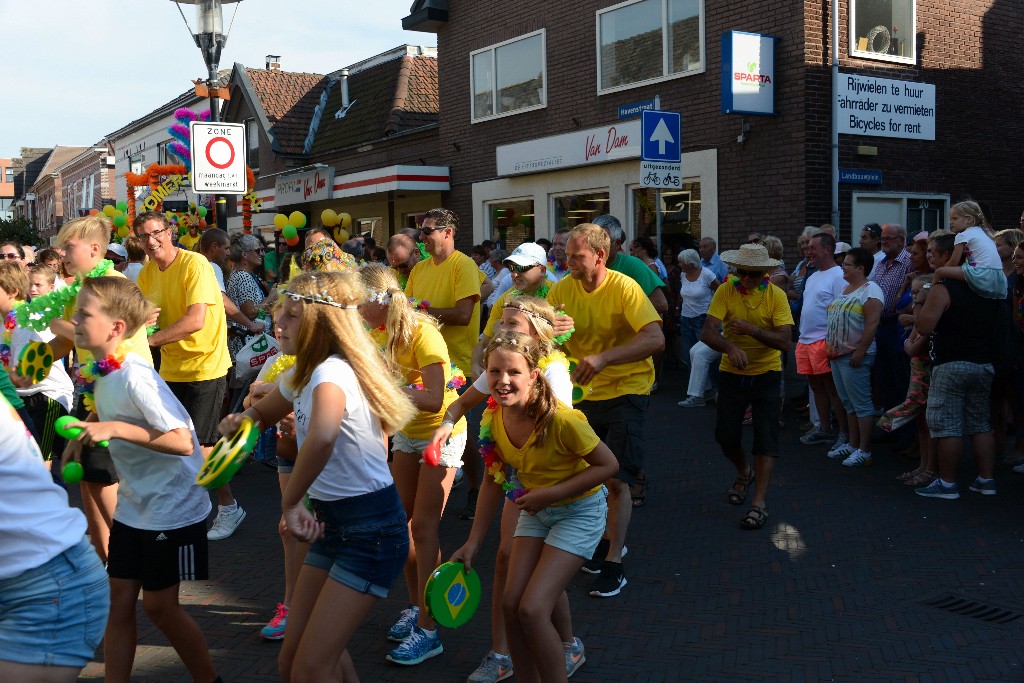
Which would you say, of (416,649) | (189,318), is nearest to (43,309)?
(189,318)

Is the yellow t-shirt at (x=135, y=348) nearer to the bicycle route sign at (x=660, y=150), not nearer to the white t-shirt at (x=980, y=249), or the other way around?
the white t-shirt at (x=980, y=249)

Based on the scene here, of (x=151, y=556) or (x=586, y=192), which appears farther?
(x=586, y=192)

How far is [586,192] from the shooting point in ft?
53.2

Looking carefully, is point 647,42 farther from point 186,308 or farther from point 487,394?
point 487,394

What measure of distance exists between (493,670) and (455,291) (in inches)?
111

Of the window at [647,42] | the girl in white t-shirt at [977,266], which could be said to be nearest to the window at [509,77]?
the window at [647,42]

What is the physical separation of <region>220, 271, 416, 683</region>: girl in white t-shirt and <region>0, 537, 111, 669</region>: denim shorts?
675mm

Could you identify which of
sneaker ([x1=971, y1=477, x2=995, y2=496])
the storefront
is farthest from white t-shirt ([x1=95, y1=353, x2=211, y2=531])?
the storefront

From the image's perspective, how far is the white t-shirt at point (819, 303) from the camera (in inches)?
345

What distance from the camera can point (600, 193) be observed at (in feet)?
52.4

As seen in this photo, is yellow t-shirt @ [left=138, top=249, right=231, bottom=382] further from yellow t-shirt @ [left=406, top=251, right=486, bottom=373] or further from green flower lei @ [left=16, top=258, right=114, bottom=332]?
yellow t-shirt @ [left=406, top=251, right=486, bottom=373]

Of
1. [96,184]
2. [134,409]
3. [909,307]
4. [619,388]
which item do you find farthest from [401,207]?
[96,184]

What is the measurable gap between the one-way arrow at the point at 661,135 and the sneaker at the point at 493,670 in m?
7.36

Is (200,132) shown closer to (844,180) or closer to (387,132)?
(844,180)
